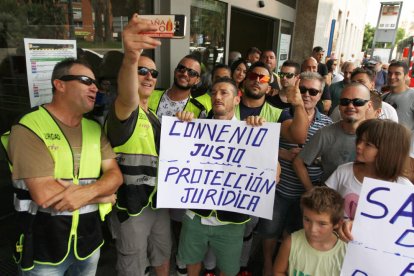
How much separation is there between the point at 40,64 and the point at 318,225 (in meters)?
2.40

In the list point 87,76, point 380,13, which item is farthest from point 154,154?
point 380,13

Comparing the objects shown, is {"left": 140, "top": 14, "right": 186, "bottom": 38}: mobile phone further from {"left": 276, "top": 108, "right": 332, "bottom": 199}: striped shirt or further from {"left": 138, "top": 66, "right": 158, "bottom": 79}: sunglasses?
{"left": 276, "top": 108, "right": 332, "bottom": 199}: striped shirt

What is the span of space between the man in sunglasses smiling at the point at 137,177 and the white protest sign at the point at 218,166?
0.11 m

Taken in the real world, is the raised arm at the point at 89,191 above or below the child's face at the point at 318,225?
above

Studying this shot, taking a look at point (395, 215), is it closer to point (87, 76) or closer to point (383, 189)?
point (383, 189)

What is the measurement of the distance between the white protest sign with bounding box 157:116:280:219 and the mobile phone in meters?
0.53

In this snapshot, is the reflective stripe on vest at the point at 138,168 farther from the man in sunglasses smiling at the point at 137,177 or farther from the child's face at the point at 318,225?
the child's face at the point at 318,225

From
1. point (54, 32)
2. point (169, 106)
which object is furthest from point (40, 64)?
point (169, 106)

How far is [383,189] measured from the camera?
5.23ft

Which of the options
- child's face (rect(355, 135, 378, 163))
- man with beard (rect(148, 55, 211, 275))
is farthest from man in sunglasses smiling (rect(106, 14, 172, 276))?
child's face (rect(355, 135, 378, 163))

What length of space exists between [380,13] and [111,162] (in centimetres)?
1911

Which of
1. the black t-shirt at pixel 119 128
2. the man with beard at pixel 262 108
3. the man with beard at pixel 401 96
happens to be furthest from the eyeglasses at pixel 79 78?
the man with beard at pixel 401 96

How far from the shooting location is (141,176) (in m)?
2.12

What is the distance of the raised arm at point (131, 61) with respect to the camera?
1.56 m
